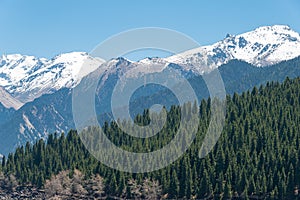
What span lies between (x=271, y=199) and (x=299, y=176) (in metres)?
12.7

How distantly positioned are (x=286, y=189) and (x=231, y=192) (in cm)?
1644

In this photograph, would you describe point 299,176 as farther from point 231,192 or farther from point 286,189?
point 231,192

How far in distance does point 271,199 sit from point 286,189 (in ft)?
18.0

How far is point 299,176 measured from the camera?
653 ft

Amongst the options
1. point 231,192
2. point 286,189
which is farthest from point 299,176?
point 231,192

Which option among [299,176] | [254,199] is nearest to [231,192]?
[254,199]

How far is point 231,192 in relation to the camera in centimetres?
19912

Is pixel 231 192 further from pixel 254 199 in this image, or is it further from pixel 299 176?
pixel 299 176

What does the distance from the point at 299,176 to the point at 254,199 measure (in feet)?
50.4

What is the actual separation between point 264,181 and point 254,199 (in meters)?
6.23

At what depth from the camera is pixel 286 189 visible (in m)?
194

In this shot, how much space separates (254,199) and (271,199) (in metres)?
6.48
